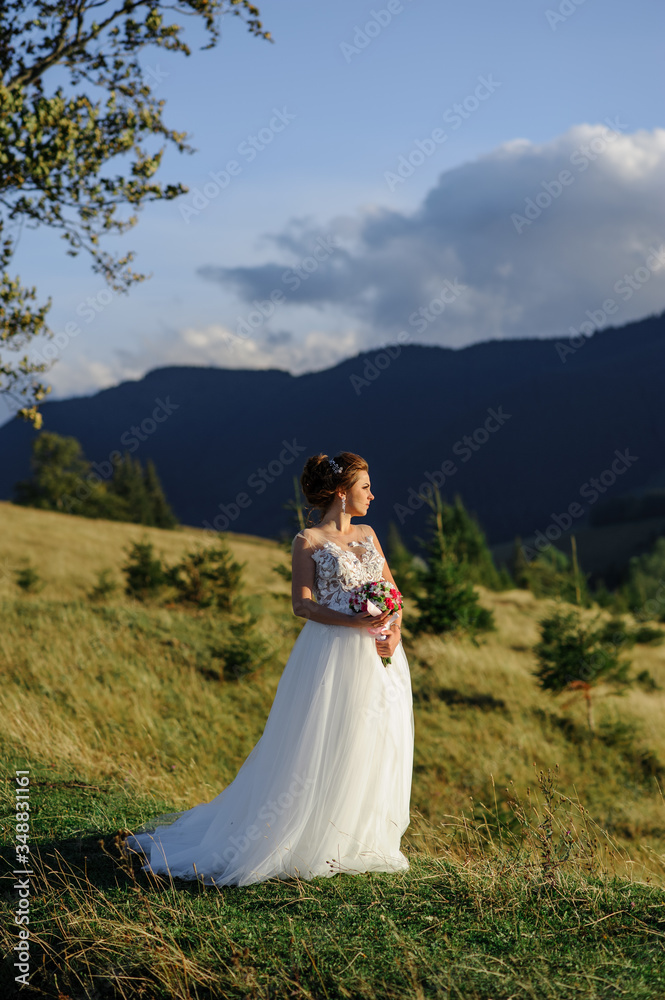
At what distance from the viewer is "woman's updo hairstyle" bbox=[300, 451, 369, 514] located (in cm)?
548

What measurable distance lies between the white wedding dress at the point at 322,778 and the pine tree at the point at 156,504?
73.8 m

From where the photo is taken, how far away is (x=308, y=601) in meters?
5.16

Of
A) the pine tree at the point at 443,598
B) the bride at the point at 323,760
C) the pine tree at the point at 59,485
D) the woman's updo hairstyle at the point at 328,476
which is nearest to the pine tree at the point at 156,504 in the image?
the pine tree at the point at 59,485

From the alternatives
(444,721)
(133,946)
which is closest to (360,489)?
(133,946)

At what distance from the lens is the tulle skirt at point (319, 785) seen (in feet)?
15.9

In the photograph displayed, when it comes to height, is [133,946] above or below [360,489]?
below

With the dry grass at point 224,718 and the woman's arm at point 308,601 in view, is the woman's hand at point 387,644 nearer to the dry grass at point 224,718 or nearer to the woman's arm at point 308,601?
the woman's arm at point 308,601

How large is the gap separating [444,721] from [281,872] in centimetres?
905

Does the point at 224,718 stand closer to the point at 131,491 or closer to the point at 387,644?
the point at 387,644

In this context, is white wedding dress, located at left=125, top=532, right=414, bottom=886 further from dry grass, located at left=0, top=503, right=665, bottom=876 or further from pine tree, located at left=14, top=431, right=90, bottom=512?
pine tree, located at left=14, top=431, right=90, bottom=512

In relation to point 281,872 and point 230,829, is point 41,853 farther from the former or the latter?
point 281,872

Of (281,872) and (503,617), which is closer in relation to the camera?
(281,872)

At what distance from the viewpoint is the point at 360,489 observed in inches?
217

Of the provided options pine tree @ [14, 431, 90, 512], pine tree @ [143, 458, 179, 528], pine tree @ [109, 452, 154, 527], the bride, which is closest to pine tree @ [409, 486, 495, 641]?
the bride
